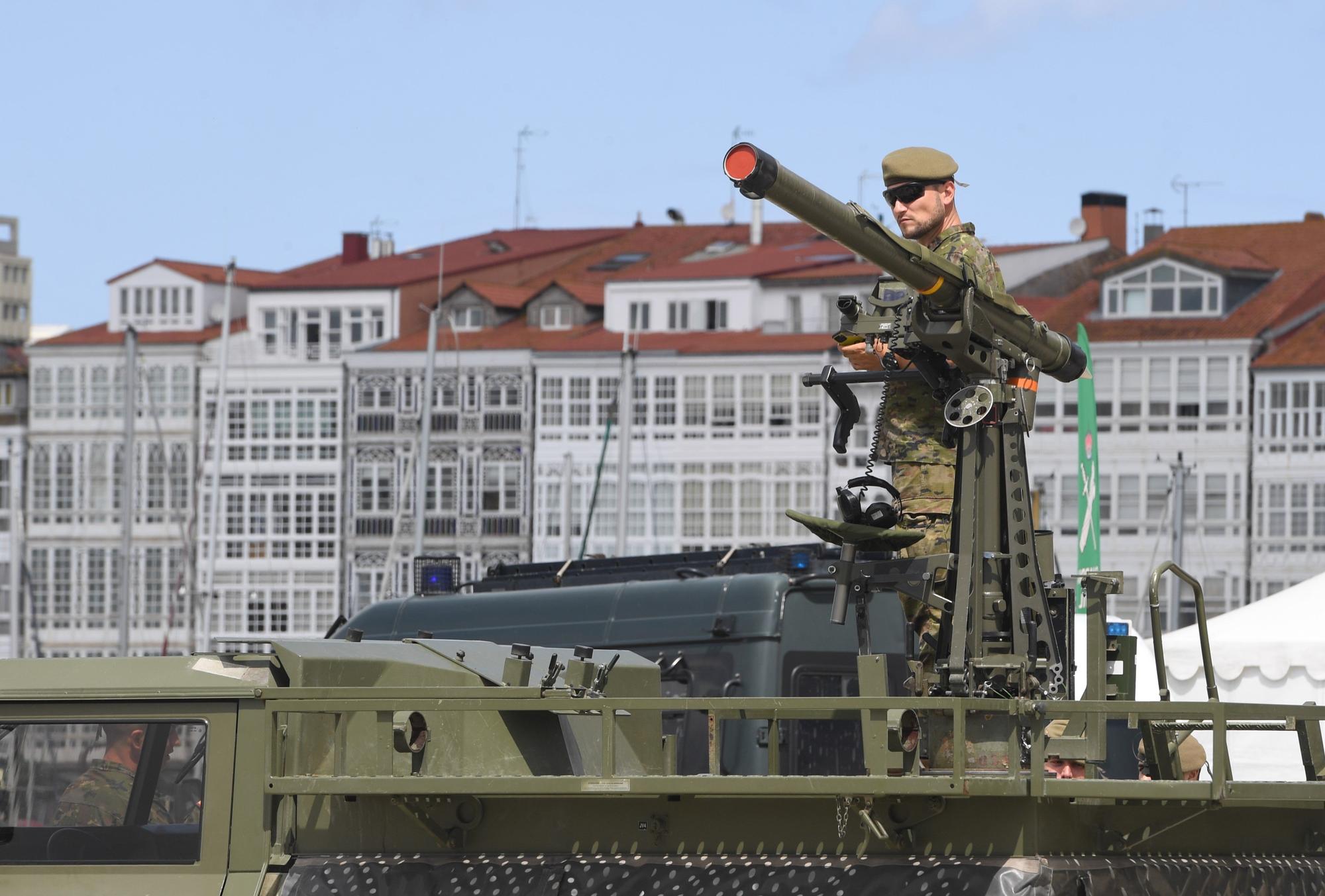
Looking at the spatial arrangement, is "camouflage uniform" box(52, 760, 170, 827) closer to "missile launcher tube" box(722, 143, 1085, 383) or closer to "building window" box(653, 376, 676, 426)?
"missile launcher tube" box(722, 143, 1085, 383)

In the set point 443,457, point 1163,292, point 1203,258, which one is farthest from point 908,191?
point 443,457

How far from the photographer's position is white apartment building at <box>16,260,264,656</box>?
74500 millimetres

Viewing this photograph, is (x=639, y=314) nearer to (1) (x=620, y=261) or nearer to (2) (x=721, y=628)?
(1) (x=620, y=261)

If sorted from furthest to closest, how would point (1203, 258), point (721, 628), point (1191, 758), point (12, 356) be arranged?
point (12, 356), point (1203, 258), point (721, 628), point (1191, 758)

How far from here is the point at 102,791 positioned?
25.6 ft

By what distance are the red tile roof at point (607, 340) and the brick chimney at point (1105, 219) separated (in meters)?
9.69

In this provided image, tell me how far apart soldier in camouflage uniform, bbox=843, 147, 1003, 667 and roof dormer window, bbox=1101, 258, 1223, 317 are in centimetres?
5914

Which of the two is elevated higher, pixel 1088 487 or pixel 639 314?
pixel 639 314

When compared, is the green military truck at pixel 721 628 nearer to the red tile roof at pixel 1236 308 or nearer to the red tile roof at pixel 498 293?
the red tile roof at pixel 1236 308

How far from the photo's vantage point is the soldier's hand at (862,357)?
8734mm

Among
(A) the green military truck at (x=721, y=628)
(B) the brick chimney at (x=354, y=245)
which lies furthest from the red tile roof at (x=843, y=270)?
(A) the green military truck at (x=721, y=628)

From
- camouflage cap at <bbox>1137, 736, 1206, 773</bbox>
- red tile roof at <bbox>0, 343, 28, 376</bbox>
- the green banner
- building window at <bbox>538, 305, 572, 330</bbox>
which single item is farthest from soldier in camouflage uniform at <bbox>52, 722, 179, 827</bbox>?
red tile roof at <bbox>0, 343, 28, 376</bbox>

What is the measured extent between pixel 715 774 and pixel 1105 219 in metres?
68.4

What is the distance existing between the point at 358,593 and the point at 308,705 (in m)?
66.0
